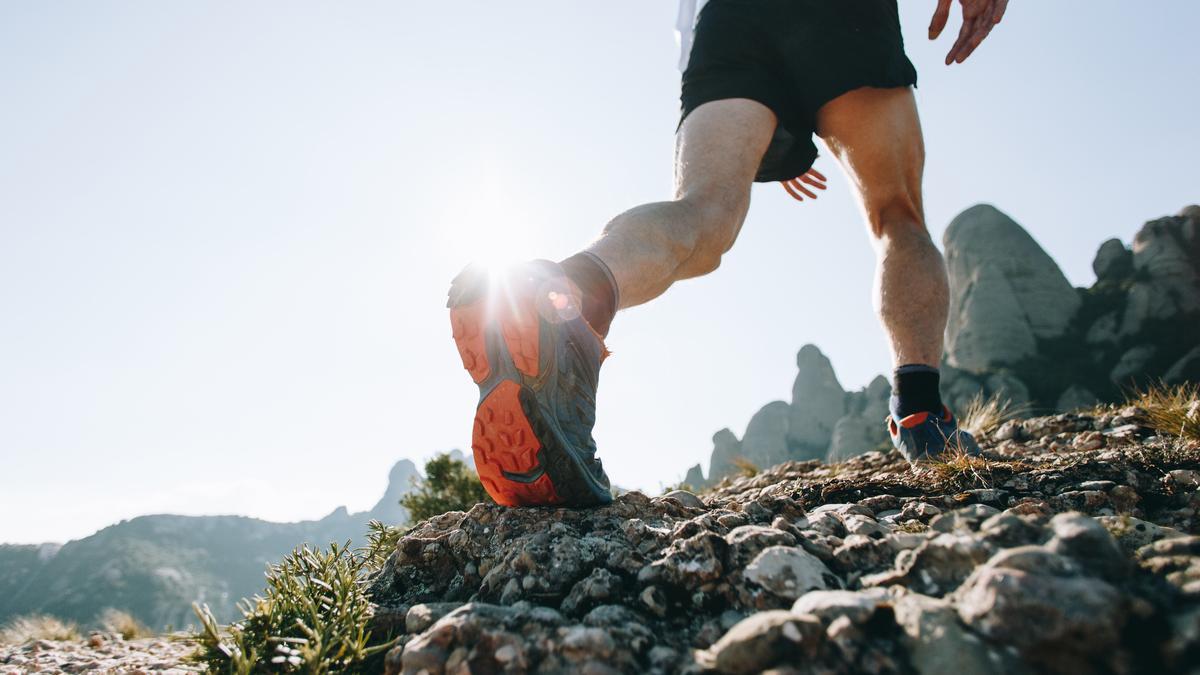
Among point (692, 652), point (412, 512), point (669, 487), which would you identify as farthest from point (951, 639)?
point (412, 512)

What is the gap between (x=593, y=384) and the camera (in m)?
1.74

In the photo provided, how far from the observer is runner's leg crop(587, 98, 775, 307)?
1.86m

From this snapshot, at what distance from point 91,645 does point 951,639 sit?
4117 millimetres

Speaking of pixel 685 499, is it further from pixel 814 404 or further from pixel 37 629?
pixel 814 404

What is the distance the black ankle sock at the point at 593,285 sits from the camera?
172 centimetres

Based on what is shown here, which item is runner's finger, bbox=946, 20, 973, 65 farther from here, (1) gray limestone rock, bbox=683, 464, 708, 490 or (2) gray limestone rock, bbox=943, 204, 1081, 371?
(2) gray limestone rock, bbox=943, 204, 1081, 371

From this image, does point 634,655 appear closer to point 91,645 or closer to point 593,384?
point 593,384

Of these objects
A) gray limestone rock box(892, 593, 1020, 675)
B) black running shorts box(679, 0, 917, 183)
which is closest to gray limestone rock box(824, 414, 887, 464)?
black running shorts box(679, 0, 917, 183)

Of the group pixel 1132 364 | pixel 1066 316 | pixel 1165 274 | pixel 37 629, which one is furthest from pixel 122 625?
pixel 1066 316

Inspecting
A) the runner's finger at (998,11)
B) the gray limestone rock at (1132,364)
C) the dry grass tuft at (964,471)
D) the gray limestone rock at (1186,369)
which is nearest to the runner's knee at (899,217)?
the runner's finger at (998,11)

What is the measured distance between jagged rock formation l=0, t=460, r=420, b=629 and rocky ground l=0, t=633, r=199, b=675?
52.9 metres

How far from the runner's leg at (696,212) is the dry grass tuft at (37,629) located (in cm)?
509

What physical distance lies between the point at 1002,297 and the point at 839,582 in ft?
166

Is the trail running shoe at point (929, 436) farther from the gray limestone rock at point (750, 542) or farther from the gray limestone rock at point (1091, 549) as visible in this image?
the gray limestone rock at point (1091, 549)
